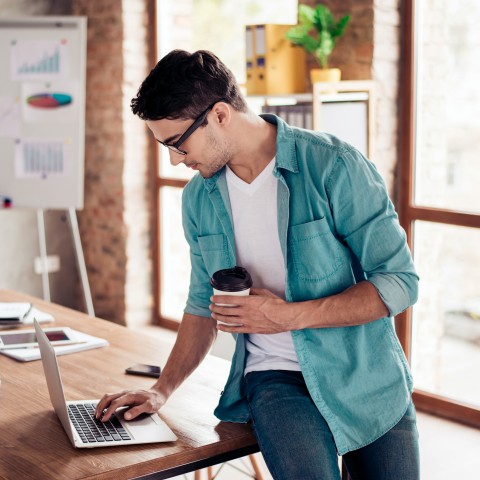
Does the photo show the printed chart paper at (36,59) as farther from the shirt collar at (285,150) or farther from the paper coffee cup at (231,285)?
the paper coffee cup at (231,285)

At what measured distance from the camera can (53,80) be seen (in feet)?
16.2

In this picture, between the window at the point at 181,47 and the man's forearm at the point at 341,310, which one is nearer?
the man's forearm at the point at 341,310

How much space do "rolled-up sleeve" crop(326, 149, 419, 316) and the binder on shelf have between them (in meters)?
2.50

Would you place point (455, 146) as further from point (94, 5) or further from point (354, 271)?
point (94, 5)

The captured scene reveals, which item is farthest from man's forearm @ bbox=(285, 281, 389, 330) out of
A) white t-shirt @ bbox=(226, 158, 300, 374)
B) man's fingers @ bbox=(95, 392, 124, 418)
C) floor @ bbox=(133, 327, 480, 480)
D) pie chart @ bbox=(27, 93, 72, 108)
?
pie chart @ bbox=(27, 93, 72, 108)

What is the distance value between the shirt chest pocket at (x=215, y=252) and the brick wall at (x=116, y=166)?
369 cm

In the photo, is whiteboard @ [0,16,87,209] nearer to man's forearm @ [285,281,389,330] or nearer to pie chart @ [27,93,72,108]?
pie chart @ [27,93,72,108]

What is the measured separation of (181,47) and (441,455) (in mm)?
3344

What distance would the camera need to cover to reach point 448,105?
400 cm

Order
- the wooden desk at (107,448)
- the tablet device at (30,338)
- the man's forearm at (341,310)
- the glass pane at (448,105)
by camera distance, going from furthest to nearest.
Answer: the glass pane at (448,105) < the tablet device at (30,338) < the man's forearm at (341,310) < the wooden desk at (107,448)

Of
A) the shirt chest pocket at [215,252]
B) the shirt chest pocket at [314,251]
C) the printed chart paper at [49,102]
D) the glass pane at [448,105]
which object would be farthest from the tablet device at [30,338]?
the printed chart paper at [49,102]

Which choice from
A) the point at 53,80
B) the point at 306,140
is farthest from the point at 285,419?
the point at 53,80

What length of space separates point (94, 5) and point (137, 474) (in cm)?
459

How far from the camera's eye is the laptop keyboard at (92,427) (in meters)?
1.74
